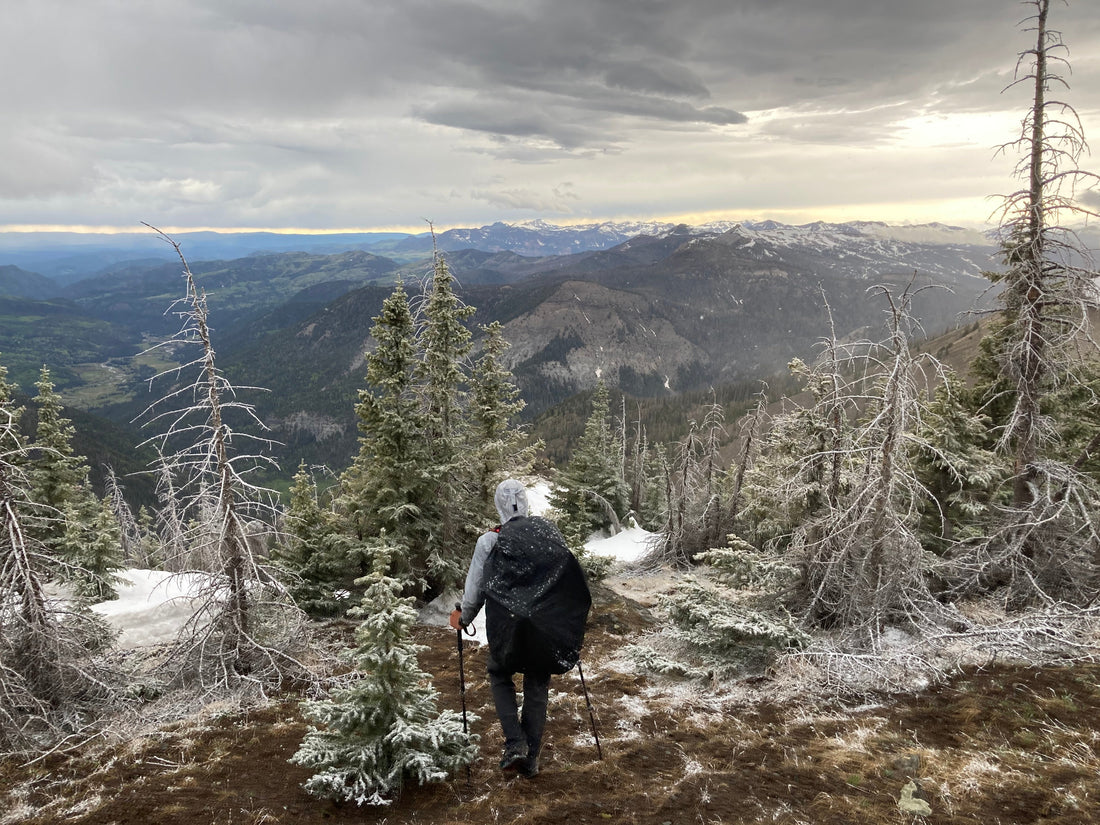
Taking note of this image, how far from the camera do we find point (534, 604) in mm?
5285

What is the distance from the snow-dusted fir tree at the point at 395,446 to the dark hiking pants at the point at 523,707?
9.14 m

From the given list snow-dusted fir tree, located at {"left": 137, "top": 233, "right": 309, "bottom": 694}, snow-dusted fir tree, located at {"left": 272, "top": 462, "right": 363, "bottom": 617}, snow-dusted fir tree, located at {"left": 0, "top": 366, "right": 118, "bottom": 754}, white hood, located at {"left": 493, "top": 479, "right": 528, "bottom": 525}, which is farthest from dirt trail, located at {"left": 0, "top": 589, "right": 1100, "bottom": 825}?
snow-dusted fir tree, located at {"left": 272, "top": 462, "right": 363, "bottom": 617}

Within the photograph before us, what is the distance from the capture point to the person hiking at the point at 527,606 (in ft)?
17.4

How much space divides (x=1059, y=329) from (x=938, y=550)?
9377 millimetres

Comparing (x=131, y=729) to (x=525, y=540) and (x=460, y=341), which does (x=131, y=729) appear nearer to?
(x=525, y=540)

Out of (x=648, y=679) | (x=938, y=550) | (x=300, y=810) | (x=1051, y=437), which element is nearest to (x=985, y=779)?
(x=648, y=679)

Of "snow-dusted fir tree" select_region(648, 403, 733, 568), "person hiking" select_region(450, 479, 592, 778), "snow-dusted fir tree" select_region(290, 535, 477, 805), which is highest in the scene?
"person hiking" select_region(450, 479, 592, 778)

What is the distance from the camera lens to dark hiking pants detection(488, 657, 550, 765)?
571 cm

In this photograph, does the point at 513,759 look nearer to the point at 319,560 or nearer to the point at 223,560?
the point at 223,560

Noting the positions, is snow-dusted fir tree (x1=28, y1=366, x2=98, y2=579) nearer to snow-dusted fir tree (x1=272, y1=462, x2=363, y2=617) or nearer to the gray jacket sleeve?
snow-dusted fir tree (x1=272, y1=462, x2=363, y2=617)

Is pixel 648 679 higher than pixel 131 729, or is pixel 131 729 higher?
pixel 131 729

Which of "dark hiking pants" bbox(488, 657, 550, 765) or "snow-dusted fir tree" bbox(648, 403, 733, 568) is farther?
"snow-dusted fir tree" bbox(648, 403, 733, 568)

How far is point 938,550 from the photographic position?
17.2 m

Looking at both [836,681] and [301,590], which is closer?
[836,681]
